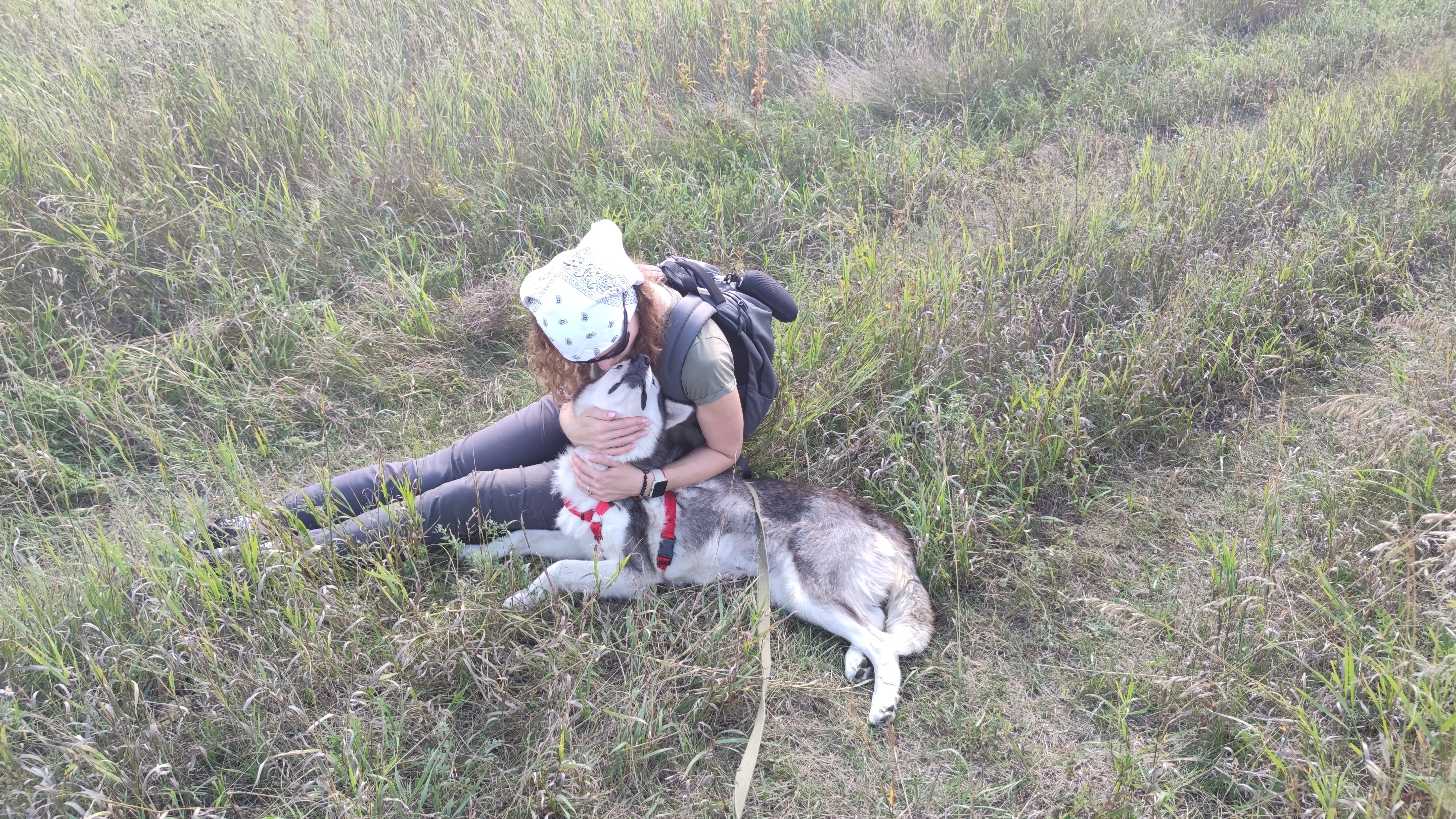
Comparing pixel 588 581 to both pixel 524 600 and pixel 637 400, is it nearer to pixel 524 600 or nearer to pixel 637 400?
pixel 524 600

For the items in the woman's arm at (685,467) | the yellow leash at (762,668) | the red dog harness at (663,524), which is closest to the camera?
the yellow leash at (762,668)

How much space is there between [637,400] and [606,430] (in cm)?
14

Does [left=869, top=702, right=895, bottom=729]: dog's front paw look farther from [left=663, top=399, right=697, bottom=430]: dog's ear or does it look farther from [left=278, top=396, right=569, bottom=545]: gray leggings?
[left=278, top=396, right=569, bottom=545]: gray leggings

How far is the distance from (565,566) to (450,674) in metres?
0.54

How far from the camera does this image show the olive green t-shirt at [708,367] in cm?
276

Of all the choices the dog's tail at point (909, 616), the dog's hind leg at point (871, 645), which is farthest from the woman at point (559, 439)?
the dog's tail at point (909, 616)

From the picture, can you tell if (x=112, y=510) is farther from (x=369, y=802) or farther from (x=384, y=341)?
(x=369, y=802)

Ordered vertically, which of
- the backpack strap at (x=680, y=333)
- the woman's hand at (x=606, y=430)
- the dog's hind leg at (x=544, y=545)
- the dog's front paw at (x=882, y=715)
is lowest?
the dog's front paw at (x=882, y=715)

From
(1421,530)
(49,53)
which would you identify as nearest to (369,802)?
(1421,530)

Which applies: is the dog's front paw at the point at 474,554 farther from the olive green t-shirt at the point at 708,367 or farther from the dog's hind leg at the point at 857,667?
the dog's hind leg at the point at 857,667

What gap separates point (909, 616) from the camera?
9.58 ft

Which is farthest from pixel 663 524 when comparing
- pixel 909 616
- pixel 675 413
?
pixel 909 616

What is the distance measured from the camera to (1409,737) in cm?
224

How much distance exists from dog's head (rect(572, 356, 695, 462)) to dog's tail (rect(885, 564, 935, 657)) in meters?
0.94
